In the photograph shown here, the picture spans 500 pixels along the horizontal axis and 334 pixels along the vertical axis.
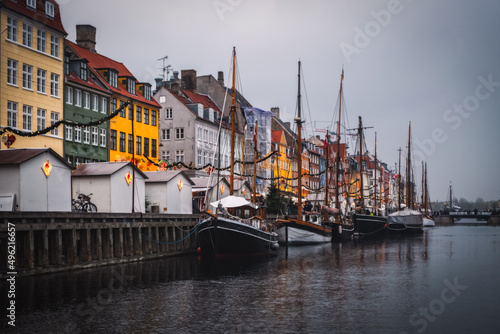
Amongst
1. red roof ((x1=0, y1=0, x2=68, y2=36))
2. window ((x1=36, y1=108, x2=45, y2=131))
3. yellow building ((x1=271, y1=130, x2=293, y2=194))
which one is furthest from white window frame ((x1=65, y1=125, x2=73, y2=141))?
yellow building ((x1=271, y1=130, x2=293, y2=194))

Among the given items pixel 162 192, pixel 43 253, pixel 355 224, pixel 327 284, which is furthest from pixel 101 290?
pixel 355 224

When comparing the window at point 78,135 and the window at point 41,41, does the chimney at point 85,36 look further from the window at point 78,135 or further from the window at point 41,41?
the window at point 41,41

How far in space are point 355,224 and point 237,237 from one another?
40.0 meters

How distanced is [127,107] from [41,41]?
18.4 m

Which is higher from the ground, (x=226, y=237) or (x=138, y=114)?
(x=138, y=114)

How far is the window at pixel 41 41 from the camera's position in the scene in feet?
178

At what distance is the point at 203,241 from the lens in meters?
44.7

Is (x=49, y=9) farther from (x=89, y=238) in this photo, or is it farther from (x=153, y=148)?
(x=89, y=238)

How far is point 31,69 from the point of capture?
177ft

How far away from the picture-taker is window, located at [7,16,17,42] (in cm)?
5058

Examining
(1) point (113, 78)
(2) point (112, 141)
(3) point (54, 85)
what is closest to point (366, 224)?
(2) point (112, 141)

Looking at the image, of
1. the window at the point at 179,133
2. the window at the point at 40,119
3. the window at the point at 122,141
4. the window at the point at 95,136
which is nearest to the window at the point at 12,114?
the window at the point at 40,119

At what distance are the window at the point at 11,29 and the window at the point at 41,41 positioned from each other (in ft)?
9.68

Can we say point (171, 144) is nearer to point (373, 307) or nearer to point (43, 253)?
point (43, 253)
